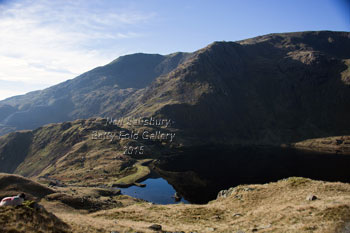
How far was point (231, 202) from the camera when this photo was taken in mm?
51156

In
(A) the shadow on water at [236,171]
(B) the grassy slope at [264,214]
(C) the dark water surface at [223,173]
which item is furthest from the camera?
(A) the shadow on water at [236,171]

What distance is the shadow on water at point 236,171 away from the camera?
125 m

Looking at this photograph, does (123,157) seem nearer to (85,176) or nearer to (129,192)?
(85,176)

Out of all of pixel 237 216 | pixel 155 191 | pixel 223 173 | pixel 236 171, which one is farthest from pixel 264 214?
pixel 236 171

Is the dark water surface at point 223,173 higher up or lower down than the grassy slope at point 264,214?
lower down

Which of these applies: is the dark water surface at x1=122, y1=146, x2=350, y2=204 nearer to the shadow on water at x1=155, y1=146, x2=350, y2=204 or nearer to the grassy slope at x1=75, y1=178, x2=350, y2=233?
the shadow on water at x1=155, y1=146, x2=350, y2=204

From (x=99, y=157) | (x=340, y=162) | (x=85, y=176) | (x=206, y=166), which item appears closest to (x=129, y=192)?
(x=85, y=176)

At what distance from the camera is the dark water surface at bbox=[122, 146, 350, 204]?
4788 inches

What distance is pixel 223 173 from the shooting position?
15012 centimetres

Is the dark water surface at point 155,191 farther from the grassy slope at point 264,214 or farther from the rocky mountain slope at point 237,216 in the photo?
the grassy slope at point 264,214

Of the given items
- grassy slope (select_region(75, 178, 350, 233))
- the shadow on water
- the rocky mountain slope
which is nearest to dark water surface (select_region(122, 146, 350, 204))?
the shadow on water

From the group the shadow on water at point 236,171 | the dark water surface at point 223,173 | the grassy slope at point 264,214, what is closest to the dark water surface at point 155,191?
the dark water surface at point 223,173

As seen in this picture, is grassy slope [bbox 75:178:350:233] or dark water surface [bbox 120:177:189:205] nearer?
grassy slope [bbox 75:178:350:233]

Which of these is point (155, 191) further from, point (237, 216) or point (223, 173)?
point (237, 216)
